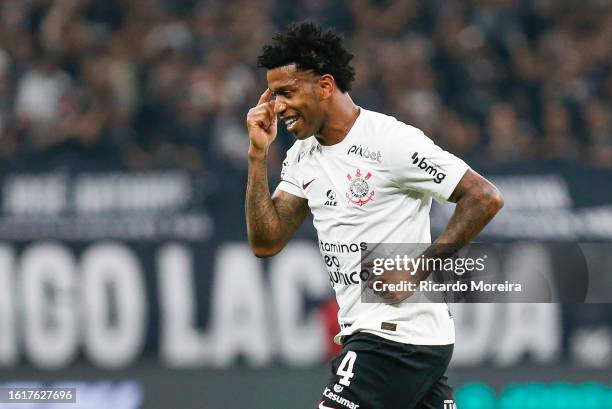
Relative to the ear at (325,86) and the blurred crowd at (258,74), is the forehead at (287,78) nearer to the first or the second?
the ear at (325,86)

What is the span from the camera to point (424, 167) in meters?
5.05

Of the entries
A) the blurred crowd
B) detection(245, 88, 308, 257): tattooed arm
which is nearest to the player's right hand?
detection(245, 88, 308, 257): tattooed arm

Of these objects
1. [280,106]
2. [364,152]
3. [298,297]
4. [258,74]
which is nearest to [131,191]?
[298,297]

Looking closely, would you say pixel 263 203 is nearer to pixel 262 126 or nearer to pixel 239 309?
pixel 262 126

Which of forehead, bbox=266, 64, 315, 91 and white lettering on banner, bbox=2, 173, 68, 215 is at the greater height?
forehead, bbox=266, 64, 315, 91

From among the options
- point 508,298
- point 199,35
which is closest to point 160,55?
point 199,35

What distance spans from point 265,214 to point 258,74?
7.33m

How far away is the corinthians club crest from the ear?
1.30ft

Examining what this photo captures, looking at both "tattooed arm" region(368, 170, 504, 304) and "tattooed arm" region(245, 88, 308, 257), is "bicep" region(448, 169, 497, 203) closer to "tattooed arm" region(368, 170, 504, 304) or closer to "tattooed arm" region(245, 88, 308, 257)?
"tattooed arm" region(368, 170, 504, 304)

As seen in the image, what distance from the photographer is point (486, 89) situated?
13.4m

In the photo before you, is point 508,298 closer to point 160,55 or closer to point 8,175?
point 8,175

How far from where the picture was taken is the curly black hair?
208 inches

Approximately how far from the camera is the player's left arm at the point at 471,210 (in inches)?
196

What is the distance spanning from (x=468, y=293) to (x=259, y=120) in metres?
1.50
